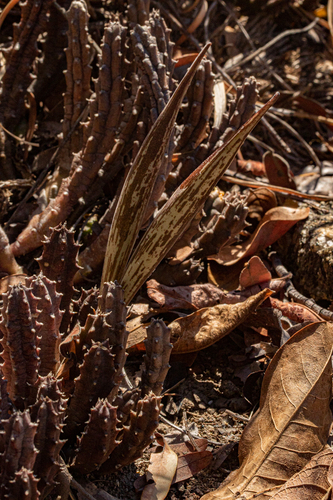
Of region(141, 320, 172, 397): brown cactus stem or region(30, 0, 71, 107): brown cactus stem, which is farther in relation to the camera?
region(30, 0, 71, 107): brown cactus stem

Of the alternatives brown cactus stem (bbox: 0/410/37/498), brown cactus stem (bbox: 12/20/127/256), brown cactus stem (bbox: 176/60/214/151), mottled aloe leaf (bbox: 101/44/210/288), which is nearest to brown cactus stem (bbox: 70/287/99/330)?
mottled aloe leaf (bbox: 101/44/210/288)

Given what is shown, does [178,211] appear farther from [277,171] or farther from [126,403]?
[277,171]

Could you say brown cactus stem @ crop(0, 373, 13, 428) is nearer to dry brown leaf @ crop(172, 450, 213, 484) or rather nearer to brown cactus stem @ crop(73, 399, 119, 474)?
brown cactus stem @ crop(73, 399, 119, 474)

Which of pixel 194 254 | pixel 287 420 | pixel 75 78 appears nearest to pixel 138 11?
pixel 75 78

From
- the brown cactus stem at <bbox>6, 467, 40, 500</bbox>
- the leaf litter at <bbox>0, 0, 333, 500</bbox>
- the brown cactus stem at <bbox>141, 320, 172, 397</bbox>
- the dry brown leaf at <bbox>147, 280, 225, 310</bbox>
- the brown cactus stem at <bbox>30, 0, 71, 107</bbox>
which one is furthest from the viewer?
the brown cactus stem at <bbox>30, 0, 71, 107</bbox>

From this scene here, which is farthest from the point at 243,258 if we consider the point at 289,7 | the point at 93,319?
the point at 289,7

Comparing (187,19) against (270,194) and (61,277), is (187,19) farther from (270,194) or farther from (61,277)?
(61,277)

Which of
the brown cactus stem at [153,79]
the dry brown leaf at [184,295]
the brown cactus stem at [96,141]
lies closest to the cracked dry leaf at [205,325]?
the dry brown leaf at [184,295]
